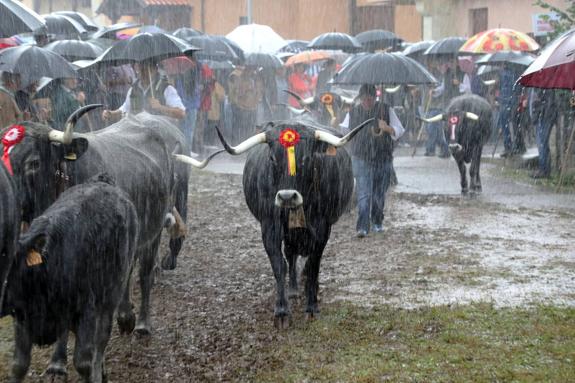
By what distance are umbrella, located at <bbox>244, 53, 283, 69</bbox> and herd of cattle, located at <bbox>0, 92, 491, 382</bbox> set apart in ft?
39.7

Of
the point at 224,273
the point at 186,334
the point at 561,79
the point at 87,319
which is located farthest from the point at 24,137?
the point at 561,79

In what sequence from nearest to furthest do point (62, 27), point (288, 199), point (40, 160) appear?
point (40, 160) < point (288, 199) < point (62, 27)

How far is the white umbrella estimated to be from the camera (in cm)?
2378

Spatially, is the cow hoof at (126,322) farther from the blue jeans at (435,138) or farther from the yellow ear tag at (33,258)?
the blue jeans at (435,138)

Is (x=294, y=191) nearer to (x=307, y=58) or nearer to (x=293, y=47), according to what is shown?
(x=307, y=58)

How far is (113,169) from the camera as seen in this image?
6621 millimetres

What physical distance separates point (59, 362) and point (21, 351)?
2.81 feet

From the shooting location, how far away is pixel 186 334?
23.8 feet

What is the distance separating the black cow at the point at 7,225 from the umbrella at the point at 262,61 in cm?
1670

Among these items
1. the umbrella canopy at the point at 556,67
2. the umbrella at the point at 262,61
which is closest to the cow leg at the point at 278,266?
the umbrella canopy at the point at 556,67

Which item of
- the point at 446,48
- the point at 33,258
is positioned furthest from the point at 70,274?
the point at 446,48

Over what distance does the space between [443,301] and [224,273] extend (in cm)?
246

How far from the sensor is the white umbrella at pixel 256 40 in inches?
936

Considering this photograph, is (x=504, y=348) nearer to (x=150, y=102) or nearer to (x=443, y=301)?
(x=443, y=301)
